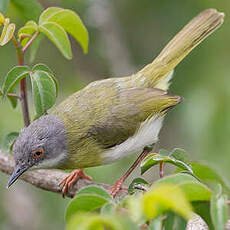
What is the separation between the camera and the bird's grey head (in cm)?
351

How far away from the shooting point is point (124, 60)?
5840 millimetres

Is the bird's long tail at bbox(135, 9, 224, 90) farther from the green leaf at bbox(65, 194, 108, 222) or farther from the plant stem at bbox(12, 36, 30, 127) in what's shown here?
the green leaf at bbox(65, 194, 108, 222)

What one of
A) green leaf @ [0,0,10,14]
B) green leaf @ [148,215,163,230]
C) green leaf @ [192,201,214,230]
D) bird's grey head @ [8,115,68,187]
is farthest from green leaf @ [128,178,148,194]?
green leaf @ [0,0,10,14]

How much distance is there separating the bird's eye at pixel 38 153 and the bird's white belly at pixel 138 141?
0.48 meters

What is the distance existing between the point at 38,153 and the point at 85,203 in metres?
1.63

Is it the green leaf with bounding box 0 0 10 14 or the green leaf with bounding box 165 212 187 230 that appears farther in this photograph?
the green leaf with bounding box 0 0 10 14

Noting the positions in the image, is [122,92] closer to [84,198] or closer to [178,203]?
[84,198]

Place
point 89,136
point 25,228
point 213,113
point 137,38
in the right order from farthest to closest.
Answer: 1. point 137,38
2. point 25,228
3. point 213,113
4. point 89,136

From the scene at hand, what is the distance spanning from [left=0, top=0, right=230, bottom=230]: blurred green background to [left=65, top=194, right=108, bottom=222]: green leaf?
8.39 ft

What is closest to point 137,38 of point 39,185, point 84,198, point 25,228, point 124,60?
point 124,60

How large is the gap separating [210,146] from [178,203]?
315 centimetres

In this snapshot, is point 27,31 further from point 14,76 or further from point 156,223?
point 156,223

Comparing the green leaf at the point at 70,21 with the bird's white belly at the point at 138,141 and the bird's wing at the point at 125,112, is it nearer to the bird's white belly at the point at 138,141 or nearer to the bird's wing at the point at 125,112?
the bird's wing at the point at 125,112

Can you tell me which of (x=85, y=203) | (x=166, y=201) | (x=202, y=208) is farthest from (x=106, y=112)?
(x=166, y=201)
